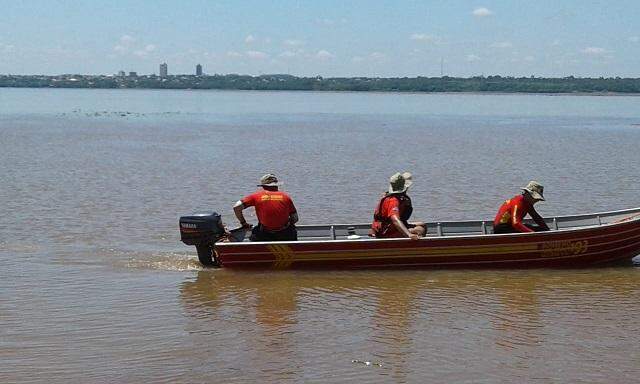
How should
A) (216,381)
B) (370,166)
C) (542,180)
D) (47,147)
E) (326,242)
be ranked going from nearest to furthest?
(216,381) → (326,242) → (542,180) → (370,166) → (47,147)

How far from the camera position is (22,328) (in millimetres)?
10258

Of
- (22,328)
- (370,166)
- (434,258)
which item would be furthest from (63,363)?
(370,166)

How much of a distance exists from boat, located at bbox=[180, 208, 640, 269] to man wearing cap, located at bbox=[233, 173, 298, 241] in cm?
25

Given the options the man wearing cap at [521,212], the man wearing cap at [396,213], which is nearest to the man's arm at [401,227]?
the man wearing cap at [396,213]

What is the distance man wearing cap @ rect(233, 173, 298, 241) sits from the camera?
42.7 feet

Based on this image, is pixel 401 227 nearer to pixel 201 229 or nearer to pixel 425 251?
pixel 425 251

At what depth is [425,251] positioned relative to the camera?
13.0m

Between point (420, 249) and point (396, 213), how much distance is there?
2.06ft

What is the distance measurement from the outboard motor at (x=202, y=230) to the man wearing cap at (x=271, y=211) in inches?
14.5

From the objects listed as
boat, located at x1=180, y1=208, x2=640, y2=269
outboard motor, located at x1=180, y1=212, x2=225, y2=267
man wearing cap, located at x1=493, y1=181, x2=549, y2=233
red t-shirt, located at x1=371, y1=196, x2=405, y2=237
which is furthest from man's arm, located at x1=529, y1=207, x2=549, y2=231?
outboard motor, located at x1=180, y1=212, x2=225, y2=267

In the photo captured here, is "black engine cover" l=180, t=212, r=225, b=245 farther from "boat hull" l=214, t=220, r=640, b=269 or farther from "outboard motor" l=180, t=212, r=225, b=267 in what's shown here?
"boat hull" l=214, t=220, r=640, b=269

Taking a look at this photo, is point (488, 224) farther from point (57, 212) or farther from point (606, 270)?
point (57, 212)

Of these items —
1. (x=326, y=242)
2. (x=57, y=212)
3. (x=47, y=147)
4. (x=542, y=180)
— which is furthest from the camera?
(x=47, y=147)

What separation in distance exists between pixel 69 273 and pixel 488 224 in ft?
20.4
